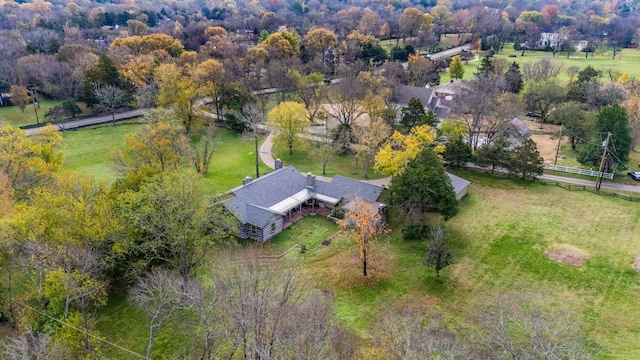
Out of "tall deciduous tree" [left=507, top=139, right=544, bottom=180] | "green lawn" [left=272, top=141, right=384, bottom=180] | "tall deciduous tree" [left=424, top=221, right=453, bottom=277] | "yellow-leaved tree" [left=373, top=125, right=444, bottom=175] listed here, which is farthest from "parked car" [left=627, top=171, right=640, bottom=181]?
"tall deciduous tree" [left=424, top=221, right=453, bottom=277]

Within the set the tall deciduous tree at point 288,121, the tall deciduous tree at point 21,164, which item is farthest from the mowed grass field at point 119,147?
the tall deciduous tree at point 21,164

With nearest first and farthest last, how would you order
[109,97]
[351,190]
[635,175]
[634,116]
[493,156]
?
[351,190] < [635,175] < [493,156] < [634,116] < [109,97]

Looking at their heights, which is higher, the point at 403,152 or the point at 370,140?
the point at 403,152

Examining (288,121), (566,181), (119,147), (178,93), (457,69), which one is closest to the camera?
(566,181)

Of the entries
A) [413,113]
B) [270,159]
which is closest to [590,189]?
[413,113]

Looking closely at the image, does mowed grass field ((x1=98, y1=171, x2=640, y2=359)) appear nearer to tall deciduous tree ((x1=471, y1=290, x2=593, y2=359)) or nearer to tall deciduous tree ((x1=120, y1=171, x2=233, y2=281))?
tall deciduous tree ((x1=471, y1=290, x2=593, y2=359))

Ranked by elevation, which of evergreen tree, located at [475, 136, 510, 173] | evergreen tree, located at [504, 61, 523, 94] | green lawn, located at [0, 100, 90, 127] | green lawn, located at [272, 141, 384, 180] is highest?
evergreen tree, located at [504, 61, 523, 94]

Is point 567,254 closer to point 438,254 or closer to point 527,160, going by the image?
point 438,254

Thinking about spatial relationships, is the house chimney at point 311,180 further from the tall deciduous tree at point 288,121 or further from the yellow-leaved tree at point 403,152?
the tall deciduous tree at point 288,121
